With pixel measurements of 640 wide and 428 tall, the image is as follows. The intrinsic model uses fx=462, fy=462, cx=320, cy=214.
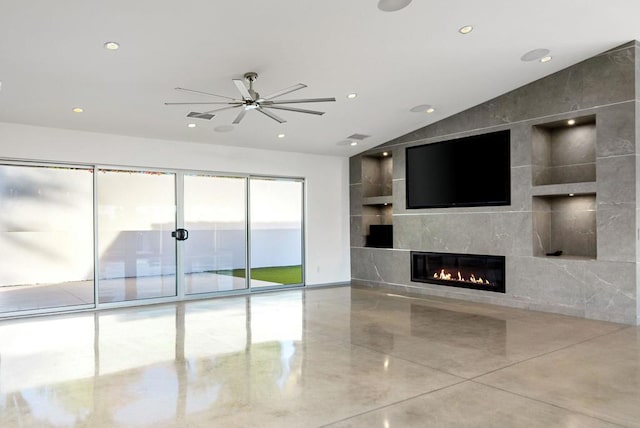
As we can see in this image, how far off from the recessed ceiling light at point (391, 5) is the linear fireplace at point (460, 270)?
464 centimetres

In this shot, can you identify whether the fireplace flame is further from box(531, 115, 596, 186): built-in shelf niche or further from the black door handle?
the black door handle

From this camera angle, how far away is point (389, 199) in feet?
31.4

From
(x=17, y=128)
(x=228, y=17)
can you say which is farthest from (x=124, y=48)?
(x=17, y=128)

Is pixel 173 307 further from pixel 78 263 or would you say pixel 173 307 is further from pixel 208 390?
pixel 208 390

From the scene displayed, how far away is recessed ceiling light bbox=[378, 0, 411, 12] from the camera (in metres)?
4.38

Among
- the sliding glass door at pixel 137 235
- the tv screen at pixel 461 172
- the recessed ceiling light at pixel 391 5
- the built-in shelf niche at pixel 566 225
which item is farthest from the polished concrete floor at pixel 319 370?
the recessed ceiling light at pixel 391 5

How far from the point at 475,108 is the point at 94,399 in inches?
274

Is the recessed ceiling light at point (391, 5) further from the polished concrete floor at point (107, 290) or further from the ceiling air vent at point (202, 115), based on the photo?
the polished concrete floor at point (107, 290)

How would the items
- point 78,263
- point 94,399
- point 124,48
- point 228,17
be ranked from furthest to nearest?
point 78,263
point 124,48
point 228,17
point 94,399

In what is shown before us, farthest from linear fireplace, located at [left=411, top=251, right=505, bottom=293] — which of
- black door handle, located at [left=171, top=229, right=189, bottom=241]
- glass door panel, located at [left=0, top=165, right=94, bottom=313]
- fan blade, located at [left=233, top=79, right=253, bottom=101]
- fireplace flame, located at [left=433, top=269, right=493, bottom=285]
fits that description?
glass door panel, located at [left=0, top=165, right=94, bottom=313]

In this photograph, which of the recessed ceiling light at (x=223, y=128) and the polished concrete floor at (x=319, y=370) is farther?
the recessed ceiling light at (x=223, y=128)

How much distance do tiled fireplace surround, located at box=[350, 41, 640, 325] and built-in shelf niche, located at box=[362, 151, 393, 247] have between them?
0.88 metres

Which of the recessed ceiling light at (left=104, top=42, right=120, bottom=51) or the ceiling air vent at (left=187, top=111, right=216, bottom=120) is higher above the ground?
the recessed ceiling light at (left=104, top=42, right=120, bottom=51)

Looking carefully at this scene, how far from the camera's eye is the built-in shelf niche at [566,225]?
6965mm
